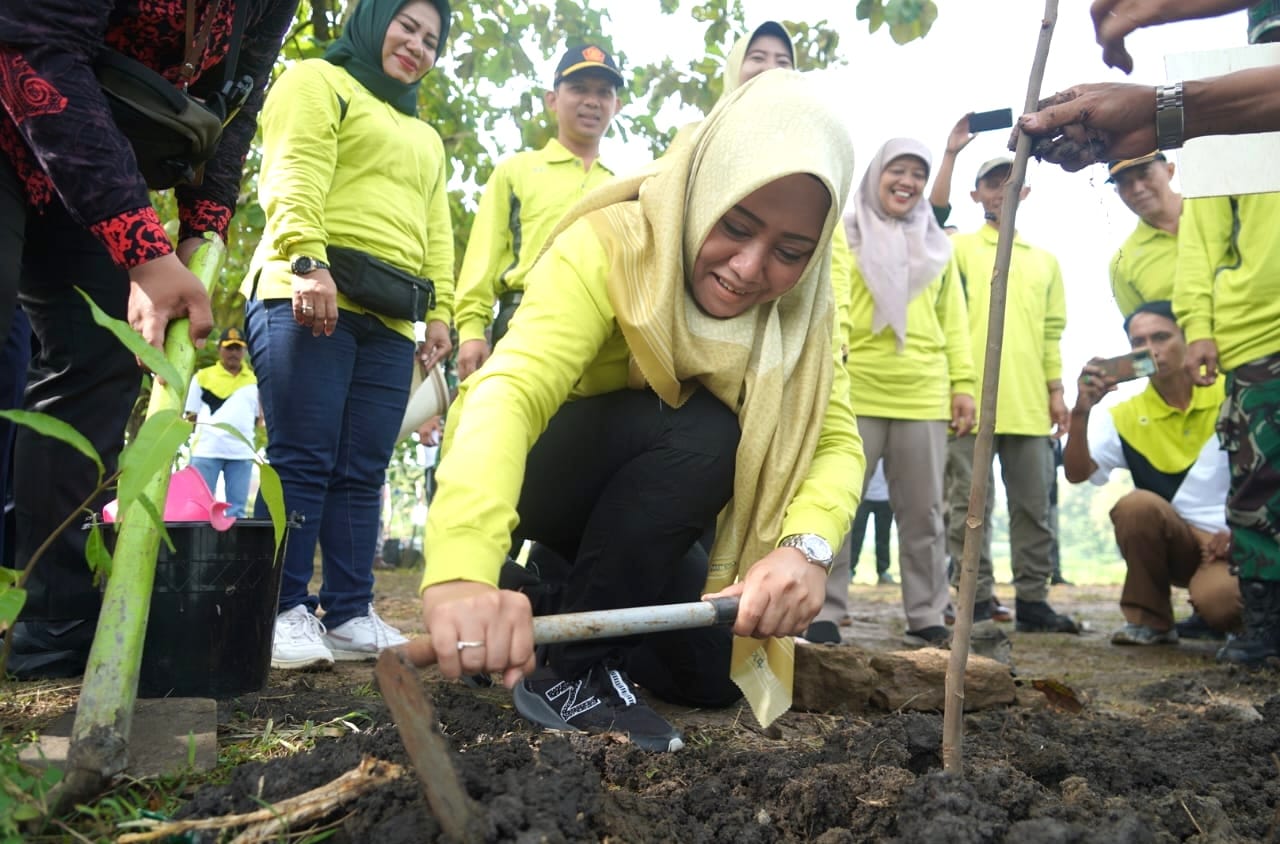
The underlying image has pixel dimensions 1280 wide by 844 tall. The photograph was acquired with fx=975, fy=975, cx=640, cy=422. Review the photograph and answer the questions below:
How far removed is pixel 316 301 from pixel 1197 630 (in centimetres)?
405

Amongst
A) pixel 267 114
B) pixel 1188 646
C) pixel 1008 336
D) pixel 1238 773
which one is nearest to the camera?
pixel 1238 773

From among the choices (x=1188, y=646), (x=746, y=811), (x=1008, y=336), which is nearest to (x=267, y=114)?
(x=746, y=811)

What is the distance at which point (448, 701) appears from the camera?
198cm

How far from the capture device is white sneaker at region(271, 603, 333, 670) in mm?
2568

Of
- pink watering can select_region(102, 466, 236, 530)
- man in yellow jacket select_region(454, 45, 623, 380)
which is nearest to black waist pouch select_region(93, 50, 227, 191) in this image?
pink watering can select_region(102, 466, 236, 530)

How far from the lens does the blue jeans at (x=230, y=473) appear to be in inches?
260

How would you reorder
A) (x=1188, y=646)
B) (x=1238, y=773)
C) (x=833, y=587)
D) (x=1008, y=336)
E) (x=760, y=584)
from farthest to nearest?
(x=1008, y=336), (x=1188, y=646), (x=833, y=587), (x=1238, y=773), (x=760, y=584)

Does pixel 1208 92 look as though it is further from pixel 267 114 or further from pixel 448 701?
pixel 267 114

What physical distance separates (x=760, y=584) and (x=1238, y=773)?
99cm

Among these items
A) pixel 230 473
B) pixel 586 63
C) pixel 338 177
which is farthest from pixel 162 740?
pixel 230 473

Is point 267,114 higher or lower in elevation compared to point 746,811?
higher

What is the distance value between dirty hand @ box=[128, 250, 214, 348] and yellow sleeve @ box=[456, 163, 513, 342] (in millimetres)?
1955

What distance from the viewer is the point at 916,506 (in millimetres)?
3842

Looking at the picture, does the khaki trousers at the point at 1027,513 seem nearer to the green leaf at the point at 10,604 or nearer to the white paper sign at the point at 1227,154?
the white paper sign at the point at 1227,154
